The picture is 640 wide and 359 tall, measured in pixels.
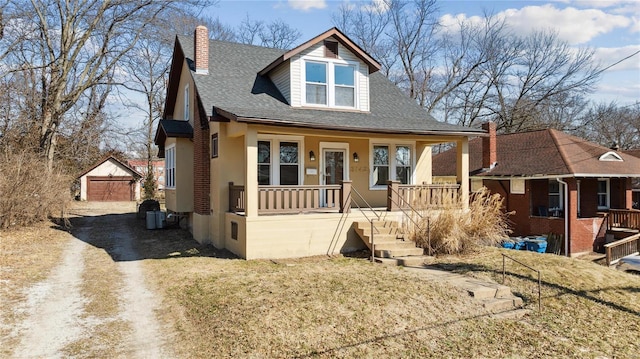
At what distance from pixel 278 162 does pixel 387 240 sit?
4.21 m

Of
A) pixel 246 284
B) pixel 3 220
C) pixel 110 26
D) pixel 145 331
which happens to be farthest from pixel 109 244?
pixel 110 26

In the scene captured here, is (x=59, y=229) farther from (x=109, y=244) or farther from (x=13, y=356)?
(x=13, y=356)

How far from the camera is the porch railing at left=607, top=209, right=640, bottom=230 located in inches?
762

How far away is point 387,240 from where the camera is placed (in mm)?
11281

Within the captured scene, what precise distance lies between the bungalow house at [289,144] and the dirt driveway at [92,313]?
9.71ft

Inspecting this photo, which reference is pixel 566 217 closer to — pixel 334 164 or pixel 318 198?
pixel 334 164

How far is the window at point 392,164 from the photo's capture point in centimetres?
1502

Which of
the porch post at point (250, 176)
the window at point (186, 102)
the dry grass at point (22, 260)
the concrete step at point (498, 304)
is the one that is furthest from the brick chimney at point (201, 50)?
the concrete step at point (498, 304)

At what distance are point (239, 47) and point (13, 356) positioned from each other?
43.1ft

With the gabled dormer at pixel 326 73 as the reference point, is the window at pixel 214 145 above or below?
below

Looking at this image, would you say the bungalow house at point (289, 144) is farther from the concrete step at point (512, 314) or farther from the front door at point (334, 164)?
the concrete step at point (512, 314)

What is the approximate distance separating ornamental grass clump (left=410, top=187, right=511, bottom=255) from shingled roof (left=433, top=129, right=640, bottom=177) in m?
8.52

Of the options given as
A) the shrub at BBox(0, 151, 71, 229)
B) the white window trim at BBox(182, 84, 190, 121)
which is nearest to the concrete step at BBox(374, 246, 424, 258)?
the white window trim at BBox(182, 84, 190, 121)

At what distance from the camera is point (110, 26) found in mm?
22922
